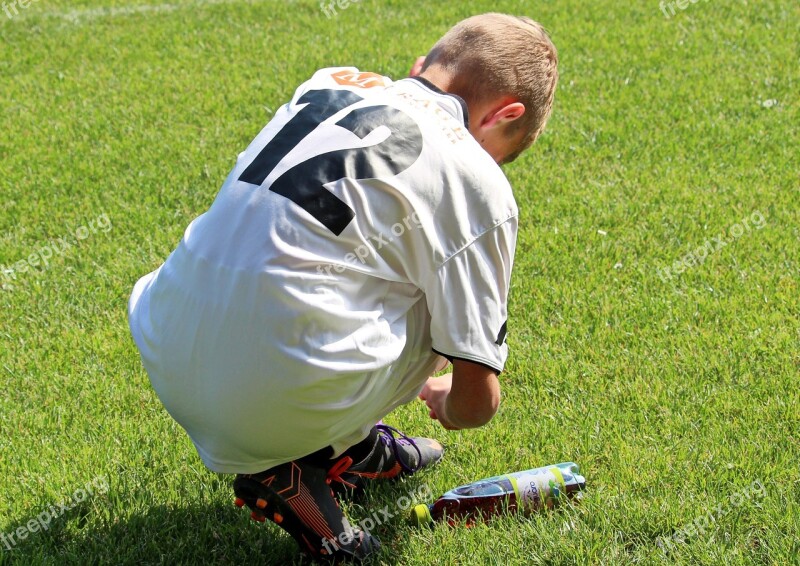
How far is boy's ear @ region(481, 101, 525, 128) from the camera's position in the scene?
2.44 m

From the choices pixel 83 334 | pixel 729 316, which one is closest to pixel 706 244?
pixel 729 316

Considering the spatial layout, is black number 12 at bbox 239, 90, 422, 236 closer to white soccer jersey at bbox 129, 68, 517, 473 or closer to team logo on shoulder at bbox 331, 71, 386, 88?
white soccer jersey at bbox 129, 68, 517, 473

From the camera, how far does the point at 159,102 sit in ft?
19.1

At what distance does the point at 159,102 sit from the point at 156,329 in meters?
3.78

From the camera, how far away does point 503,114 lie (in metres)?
2.44

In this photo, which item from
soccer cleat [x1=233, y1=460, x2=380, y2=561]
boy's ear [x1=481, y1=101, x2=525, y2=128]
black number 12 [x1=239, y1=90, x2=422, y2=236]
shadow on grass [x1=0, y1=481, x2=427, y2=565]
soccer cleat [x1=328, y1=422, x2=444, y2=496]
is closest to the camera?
black number 12 [x1=239, y1=90, x2=422, y2=236]

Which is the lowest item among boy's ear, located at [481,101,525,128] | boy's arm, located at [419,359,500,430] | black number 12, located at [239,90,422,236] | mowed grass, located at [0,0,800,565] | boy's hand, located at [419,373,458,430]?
mowed grass, located at [0,0,800,565]

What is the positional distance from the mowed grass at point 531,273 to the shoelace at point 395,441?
101 mm

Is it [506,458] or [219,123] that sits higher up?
[219,123]

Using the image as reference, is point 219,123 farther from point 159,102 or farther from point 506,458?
point 506,458

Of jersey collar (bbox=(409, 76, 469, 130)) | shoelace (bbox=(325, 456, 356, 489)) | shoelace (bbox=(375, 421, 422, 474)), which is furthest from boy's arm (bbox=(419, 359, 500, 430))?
jersey collar (bbox=(409, 76, 469, 130))

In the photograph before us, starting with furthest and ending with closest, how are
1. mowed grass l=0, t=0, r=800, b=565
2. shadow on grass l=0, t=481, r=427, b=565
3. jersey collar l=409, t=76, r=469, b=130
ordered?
mowed grass l=0, t=0, r=800, b=565 < shadow on grass l=0, t=481, r=427, b=565 < jersey collar l=409, t=76, r=469, b=130

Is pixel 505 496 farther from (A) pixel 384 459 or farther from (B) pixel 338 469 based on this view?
(B) pixel 338 469

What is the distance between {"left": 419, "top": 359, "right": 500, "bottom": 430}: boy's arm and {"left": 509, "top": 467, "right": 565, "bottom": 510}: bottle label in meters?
0.46
